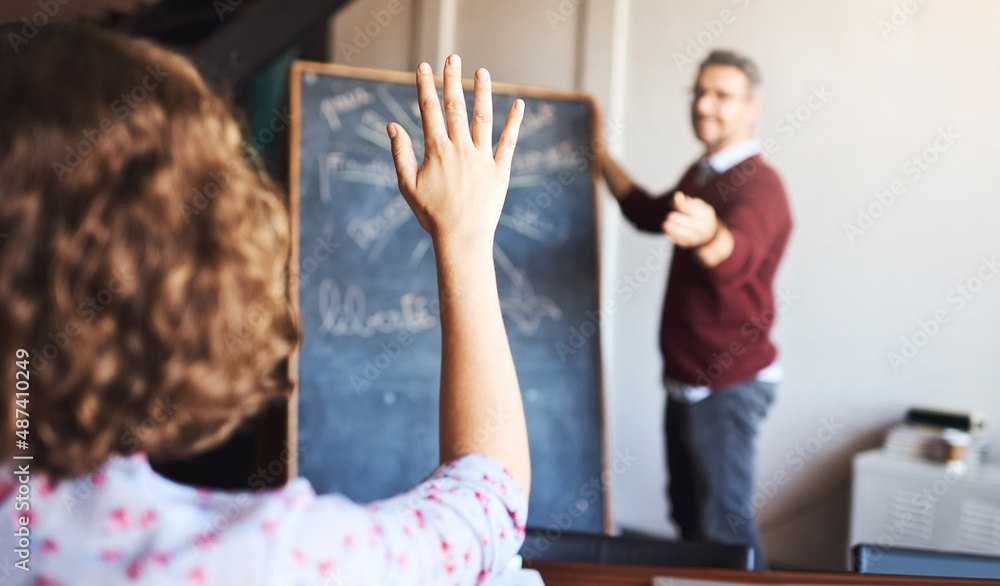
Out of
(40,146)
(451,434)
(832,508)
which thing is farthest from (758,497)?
(40,146)

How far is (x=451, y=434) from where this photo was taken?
1.91 feet

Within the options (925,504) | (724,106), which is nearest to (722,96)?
(724,106)

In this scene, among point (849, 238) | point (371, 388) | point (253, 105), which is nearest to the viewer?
point (371, 388)

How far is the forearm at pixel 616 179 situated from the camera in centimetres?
271

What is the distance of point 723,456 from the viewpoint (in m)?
2.32

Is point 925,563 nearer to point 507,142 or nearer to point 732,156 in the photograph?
point 507,142

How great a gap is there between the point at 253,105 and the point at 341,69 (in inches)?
77.3

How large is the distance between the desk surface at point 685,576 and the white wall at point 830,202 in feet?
6.83

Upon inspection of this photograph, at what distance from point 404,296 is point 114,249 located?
6.51ft

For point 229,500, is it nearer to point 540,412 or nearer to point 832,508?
point 540,412

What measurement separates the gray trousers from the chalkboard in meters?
0.36

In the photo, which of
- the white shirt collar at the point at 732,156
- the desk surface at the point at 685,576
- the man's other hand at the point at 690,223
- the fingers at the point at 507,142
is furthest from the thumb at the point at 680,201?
the fingers at the point at 507,142

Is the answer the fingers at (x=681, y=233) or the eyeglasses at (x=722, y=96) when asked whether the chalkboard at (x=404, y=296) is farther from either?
the fingers at (x=681, y=233)

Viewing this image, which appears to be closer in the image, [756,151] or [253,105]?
[756,151]
